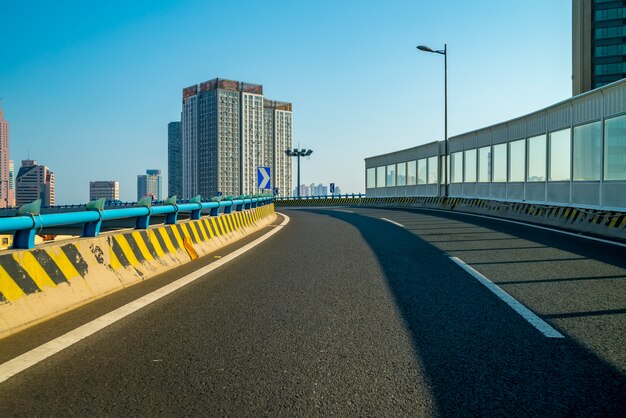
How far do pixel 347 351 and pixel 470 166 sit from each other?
2718 cm

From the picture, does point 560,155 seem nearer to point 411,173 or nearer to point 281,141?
point 411,173

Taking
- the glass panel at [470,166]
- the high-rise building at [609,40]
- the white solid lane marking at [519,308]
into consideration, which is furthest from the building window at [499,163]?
the high-rise building at [609,40]

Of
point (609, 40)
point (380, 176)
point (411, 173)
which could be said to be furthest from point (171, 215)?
point (609, 40)

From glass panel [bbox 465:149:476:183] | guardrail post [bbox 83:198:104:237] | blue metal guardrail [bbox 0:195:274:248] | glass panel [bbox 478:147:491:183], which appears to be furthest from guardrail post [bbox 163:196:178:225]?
glass panel [bbox 465:149:476:183]

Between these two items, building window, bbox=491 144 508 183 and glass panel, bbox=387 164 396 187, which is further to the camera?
glass panel, bbox=387 164 396 187

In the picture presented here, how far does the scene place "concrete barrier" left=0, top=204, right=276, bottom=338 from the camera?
4.57 m

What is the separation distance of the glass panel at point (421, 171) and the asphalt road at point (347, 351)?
99.8ft

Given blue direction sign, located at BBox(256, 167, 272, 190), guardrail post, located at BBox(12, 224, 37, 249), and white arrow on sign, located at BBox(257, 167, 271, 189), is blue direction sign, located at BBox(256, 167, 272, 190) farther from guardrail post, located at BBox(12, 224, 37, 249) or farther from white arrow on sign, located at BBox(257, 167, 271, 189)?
guardrail post, located at BBox(12, 224, 37, 249)

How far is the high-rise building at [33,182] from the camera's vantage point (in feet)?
468

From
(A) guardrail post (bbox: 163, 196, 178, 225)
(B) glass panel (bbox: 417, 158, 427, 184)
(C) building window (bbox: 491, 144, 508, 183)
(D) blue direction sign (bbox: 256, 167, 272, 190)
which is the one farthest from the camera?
(B) glass panel (bbox: 417, 158, 427, 184)

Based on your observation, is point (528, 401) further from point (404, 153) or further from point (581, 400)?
point (404, 153)

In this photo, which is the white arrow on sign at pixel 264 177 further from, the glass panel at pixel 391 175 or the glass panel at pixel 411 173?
the glass panel at pixel 391 175

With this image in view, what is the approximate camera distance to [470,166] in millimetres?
29484

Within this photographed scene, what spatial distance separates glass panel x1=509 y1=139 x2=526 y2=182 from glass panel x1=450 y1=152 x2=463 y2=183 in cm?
715
